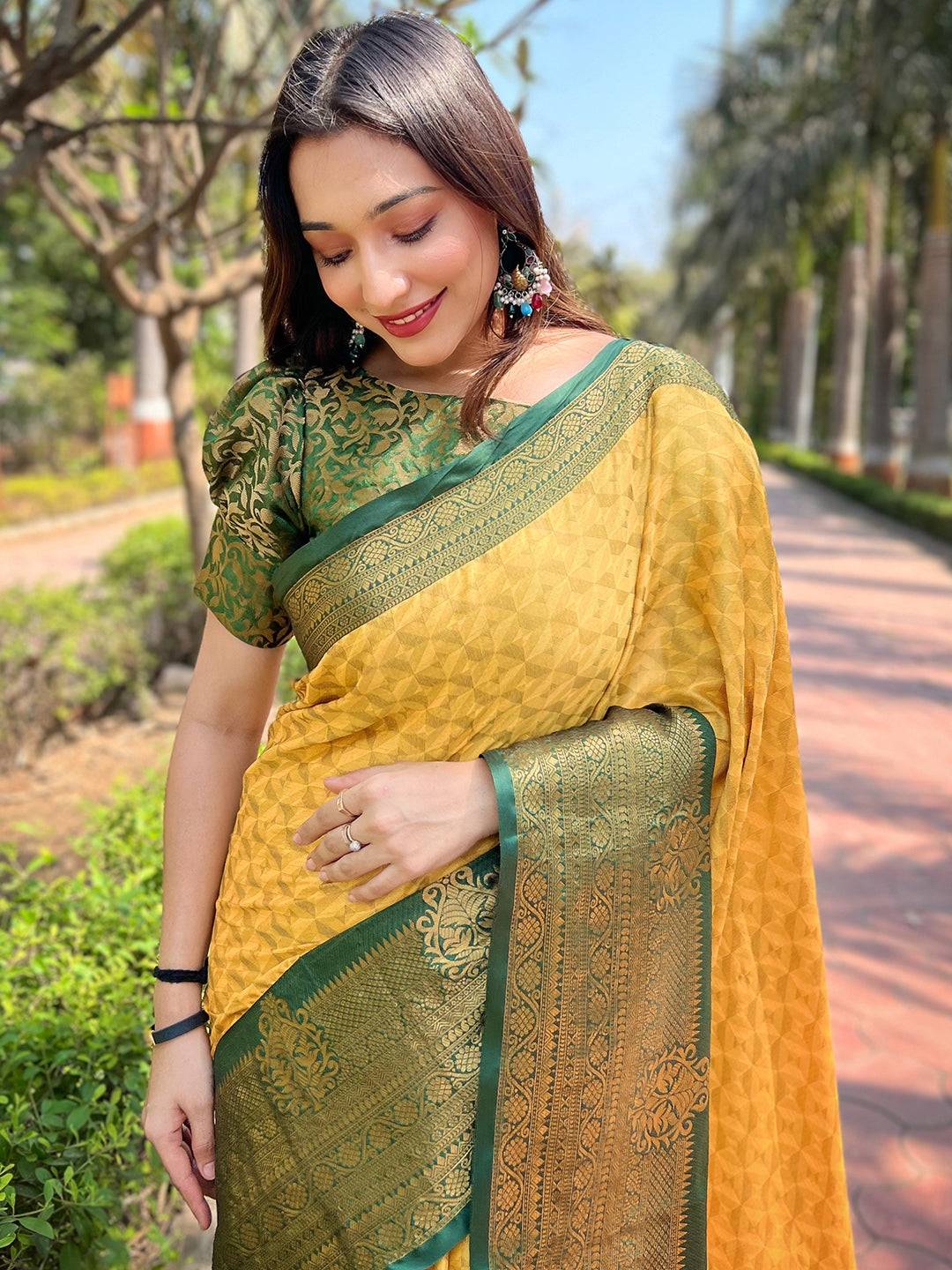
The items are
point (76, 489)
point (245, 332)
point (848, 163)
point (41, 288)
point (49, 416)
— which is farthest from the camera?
point (41, 288)

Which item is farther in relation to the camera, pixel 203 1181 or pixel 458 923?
pixel 203 1181

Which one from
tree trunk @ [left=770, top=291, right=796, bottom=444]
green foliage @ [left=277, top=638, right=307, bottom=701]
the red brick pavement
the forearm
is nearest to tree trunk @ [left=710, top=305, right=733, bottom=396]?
tree trunk @ [left=770, top=291, right=796, bottom=444]

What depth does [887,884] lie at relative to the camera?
4078mm

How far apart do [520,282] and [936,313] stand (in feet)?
47.5

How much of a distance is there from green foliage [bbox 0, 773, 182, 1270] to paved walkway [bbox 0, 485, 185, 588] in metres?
7.17

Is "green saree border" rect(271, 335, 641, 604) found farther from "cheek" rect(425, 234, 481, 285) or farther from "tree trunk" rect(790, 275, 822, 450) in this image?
"tree trunk" rect(790, 275, 822, 450)

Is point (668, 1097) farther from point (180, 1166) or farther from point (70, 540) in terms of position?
point (70, 540)

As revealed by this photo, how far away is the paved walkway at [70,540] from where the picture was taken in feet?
34.3

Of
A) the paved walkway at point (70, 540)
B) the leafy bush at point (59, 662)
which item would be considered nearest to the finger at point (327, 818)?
the leafy bush at point (59, 662)

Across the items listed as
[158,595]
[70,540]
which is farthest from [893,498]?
[158,595]

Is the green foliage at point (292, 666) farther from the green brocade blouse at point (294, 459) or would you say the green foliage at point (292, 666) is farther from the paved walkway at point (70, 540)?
the paved walkway at point (70, 540)

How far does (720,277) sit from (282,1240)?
20051mm

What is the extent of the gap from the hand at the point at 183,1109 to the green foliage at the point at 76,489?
42.1 ft

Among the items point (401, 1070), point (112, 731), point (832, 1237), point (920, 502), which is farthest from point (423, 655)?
point (920, 502)
